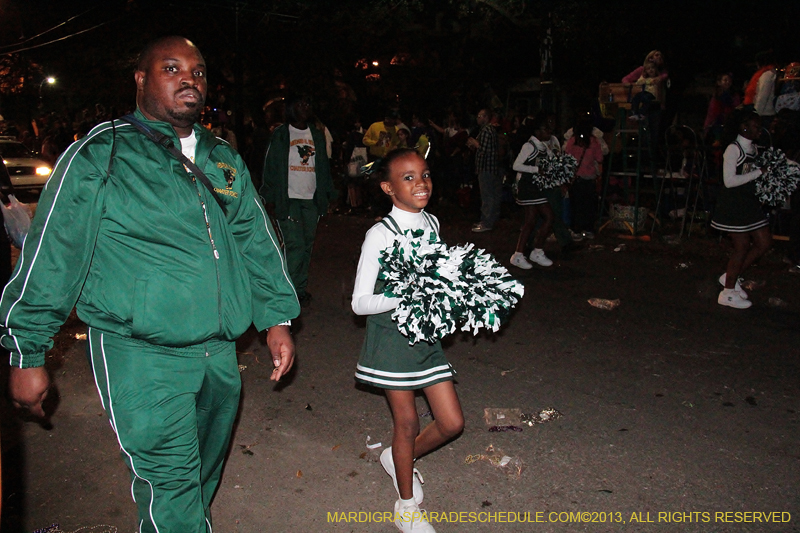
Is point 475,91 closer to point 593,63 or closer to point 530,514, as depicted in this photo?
point 593,63

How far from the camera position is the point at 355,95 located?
27.3m

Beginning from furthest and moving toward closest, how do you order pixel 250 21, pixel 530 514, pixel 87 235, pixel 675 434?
pixel 250 21 < pixel 675 434 < pixel 530 514 < pixel 87 235

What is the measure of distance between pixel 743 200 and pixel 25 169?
18.9 metres

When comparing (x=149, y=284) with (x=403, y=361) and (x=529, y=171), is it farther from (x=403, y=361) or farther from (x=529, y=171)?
(x=529, y=171)

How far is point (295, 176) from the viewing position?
280 inches

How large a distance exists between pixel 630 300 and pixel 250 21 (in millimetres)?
23149

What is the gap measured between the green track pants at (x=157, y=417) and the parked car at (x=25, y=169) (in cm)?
1844

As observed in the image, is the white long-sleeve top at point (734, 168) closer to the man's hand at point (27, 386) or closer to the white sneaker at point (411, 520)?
the white sneaker at point (411, 520)

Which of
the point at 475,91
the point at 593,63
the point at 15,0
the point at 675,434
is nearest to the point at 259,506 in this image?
the point at 675,434

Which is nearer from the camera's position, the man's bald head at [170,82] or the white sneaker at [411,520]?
the man's bald head at [170,82]

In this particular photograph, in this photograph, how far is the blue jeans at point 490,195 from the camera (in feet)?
40.8

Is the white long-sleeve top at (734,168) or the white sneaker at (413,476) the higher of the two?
the white long-sleeve top at (734,168)

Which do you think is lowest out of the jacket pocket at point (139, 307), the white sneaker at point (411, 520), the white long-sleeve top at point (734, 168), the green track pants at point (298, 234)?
the white sneaker at point (411, 520)

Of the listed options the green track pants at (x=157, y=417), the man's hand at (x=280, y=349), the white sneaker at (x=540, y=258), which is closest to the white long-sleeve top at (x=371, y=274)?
the man's hand at (x=280, y=349)
